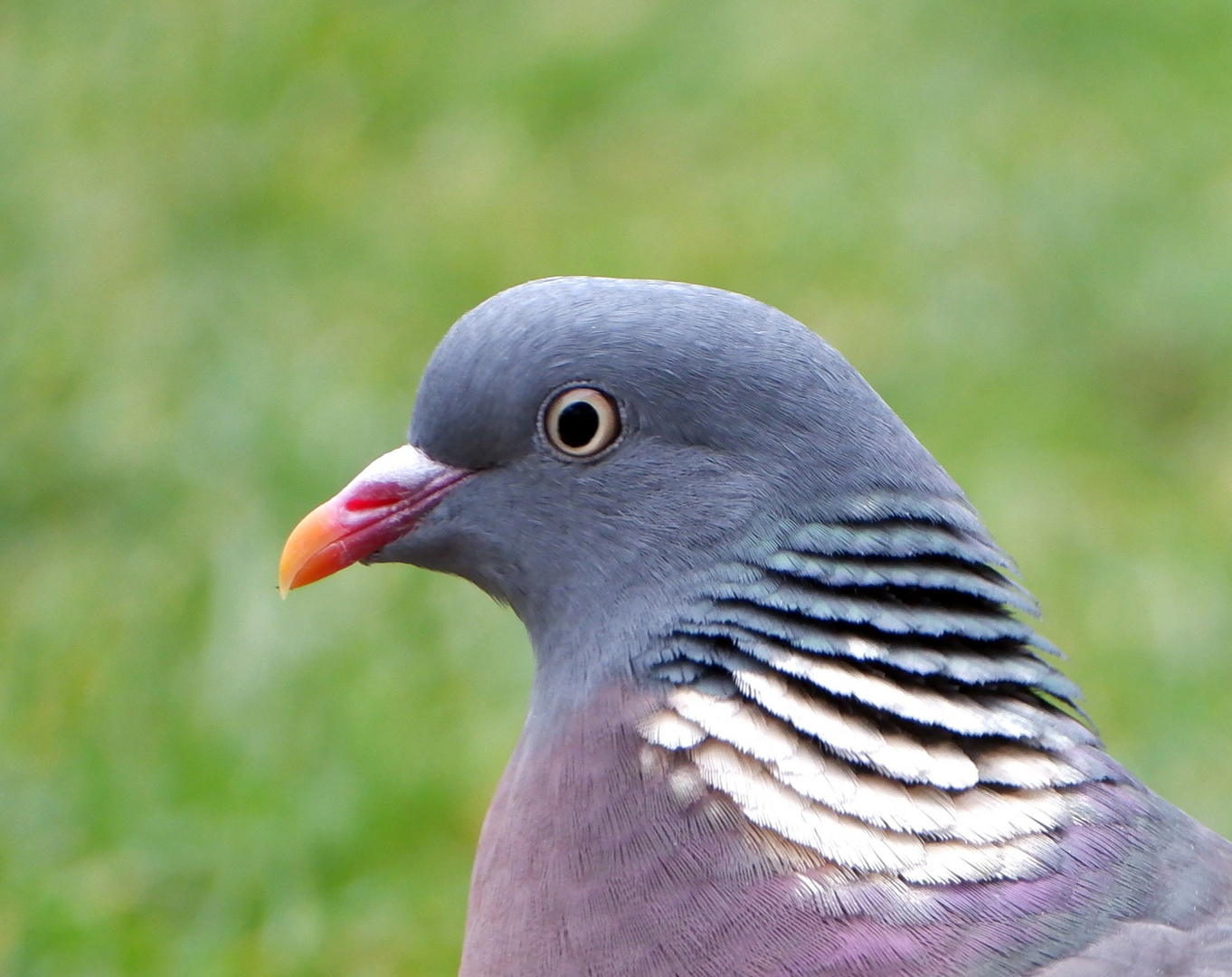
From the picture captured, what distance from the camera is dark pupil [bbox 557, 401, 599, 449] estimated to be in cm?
233

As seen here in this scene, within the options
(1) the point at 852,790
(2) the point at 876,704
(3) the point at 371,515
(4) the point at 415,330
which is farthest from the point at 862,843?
(4) the point at 415,330

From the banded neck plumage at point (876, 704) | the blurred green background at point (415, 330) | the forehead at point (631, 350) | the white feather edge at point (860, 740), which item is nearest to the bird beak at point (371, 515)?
the forehead at point (631, 350)

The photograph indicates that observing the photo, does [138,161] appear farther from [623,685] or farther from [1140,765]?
[623,685]

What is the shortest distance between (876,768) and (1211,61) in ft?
20.8

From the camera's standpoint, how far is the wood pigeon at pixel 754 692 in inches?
82.2

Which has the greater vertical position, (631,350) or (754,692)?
(631,350)

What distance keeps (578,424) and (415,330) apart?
3639 millimetres

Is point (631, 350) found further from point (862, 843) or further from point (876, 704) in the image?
point (862, 843)

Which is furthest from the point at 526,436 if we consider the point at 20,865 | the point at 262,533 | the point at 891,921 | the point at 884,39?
the point at 884,39

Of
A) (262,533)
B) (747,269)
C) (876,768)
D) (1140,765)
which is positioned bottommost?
(876,768)

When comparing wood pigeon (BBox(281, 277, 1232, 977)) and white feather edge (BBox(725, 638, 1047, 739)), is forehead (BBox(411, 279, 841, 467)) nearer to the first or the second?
wood pigeon (BBox(281, 277, 1232, 977))

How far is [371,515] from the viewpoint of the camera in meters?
2.47

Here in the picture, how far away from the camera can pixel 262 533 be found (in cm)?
476

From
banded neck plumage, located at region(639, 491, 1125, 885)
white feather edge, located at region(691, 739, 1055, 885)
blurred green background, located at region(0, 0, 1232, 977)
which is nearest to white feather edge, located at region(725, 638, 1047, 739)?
banded neck plumage, located at region(639, 491, 1125, 885)
